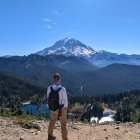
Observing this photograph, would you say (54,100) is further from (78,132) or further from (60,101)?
(78,132)

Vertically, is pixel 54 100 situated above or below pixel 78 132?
above

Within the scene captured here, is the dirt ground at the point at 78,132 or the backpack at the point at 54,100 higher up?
the backpack at the point at 54,100

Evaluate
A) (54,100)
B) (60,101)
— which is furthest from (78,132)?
Answer: (54,100)

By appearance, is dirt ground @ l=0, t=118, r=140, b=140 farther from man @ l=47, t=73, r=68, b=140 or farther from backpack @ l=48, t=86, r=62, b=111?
backpack @ l=48, t=86, r=62, b=111

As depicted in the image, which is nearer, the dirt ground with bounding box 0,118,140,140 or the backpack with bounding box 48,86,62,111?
the backpack with bounding box 48,86,62,111

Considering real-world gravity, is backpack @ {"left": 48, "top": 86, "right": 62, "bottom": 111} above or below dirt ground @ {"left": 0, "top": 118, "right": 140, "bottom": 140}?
above

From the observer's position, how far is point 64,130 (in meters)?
18.0

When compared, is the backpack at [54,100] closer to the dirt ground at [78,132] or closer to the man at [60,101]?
the man at [60,101]

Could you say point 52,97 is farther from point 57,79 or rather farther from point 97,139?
point 97,139

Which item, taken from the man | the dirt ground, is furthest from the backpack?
the dirt ground

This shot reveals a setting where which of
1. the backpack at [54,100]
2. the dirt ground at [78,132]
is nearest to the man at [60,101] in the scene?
the backpack at [54,100]

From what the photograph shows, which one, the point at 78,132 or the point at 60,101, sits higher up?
the point at 60,101

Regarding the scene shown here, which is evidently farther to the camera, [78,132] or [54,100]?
[78,132]

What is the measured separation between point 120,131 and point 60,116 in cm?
610
